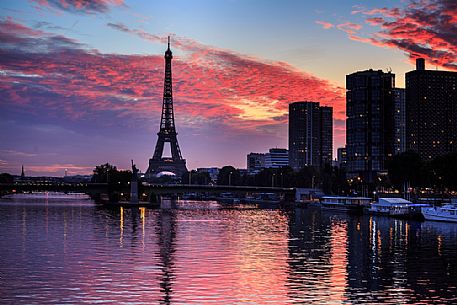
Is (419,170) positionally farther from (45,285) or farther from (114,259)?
(45,285)

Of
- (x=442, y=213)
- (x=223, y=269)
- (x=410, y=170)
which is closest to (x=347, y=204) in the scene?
(x=410, y=170)

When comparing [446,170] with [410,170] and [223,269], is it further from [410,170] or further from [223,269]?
[223,269]

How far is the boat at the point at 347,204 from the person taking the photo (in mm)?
166900

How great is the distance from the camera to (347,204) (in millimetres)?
181000

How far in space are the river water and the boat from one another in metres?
80.9

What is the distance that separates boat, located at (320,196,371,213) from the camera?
6571 inches

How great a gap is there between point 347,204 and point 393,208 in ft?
113

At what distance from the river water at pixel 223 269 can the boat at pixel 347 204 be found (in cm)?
8086

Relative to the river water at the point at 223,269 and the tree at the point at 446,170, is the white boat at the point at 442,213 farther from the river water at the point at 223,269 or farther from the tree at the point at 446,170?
the tree at the point at 446,170

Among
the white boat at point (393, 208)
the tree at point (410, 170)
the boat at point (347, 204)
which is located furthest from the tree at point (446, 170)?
the white boat at point (393, 208)

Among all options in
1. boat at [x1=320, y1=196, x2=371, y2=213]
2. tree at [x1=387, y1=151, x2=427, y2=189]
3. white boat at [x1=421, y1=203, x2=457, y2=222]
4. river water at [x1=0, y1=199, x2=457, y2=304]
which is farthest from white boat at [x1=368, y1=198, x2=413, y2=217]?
river water at [x1=0, y1=199, x2=457, y2=304]

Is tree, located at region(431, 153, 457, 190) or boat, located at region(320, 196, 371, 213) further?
tree, located at region(431, 153, 457, 190)

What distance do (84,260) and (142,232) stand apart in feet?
112

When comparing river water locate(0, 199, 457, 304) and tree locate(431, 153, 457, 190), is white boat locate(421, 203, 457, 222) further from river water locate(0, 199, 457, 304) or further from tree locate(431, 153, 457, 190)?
tree locate(431, 153, 457, 190)
